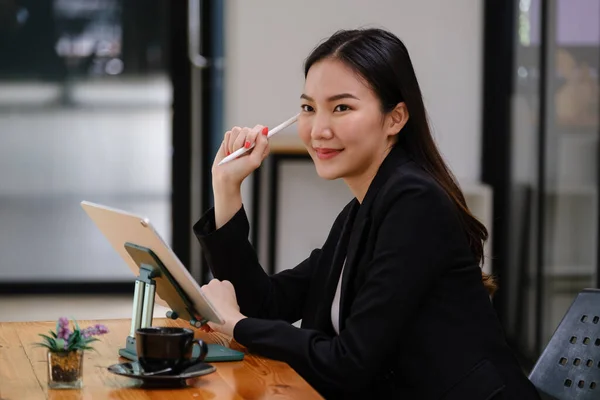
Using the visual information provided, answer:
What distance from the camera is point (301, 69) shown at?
4555 mm

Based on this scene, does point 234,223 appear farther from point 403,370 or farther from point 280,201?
point 280,201

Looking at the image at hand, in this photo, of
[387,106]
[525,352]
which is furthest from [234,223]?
[525,352]

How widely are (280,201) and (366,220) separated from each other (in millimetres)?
2860

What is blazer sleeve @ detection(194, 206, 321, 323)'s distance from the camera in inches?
78.7

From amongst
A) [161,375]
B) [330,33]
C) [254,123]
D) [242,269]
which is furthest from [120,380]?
[330,33]

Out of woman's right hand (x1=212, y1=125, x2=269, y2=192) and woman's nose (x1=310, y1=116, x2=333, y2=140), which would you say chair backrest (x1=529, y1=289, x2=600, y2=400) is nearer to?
woman's nose (x1=310, y1=116, x2=333, y2=140)

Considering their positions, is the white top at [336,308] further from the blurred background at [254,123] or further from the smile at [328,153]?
the blurred background at [254,123]

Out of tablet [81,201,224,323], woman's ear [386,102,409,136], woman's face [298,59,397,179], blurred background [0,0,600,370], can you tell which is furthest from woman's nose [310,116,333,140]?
blurred background [0,0,600,370]

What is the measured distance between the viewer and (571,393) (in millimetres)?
1688

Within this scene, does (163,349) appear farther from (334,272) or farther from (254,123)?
(254,123)

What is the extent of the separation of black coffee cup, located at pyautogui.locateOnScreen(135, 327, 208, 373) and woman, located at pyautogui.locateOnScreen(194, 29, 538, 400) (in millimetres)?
210

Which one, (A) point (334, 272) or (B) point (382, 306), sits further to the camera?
(A) point (334, 272)

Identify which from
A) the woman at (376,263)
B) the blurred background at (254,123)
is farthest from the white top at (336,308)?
the blurred background at (254,123)

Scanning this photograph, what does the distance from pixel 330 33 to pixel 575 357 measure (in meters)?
3.05
